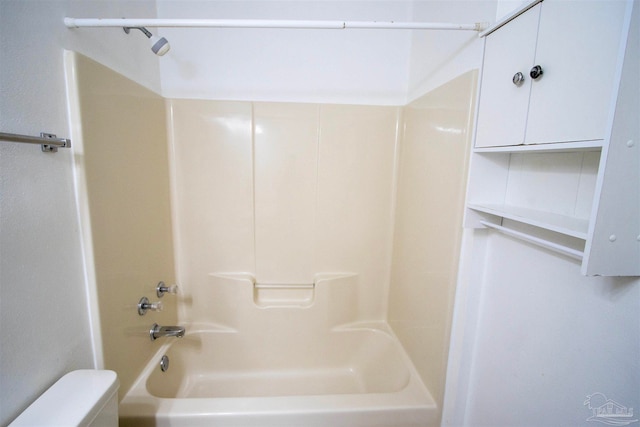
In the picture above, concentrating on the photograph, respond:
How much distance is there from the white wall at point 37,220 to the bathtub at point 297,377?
0.46 meters

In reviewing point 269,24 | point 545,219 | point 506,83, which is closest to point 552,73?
point 506,83

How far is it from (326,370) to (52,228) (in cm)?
161

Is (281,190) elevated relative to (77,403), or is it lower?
elevated

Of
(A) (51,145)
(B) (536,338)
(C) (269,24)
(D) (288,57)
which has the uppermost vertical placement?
(D) (288,57)

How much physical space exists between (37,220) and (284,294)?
1.26 meters

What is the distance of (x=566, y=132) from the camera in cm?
61

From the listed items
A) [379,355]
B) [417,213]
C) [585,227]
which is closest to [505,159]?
[585,227]

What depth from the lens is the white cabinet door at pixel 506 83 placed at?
2.32 feet

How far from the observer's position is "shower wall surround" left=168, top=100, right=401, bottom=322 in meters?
1.55

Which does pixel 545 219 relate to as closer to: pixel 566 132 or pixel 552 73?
pixel 566 132

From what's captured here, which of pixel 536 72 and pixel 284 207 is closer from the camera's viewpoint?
pixel 536 72

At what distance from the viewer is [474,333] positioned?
101 cm

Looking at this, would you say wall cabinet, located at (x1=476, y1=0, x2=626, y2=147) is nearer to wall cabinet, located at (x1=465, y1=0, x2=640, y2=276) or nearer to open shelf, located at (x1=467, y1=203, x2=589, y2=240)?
wall cabinet, located at (x1=465, y1=0, x2=640, y2=276)

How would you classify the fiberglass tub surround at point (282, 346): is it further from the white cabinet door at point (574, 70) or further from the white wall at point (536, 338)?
the white cabinet door at point (574, 70)
